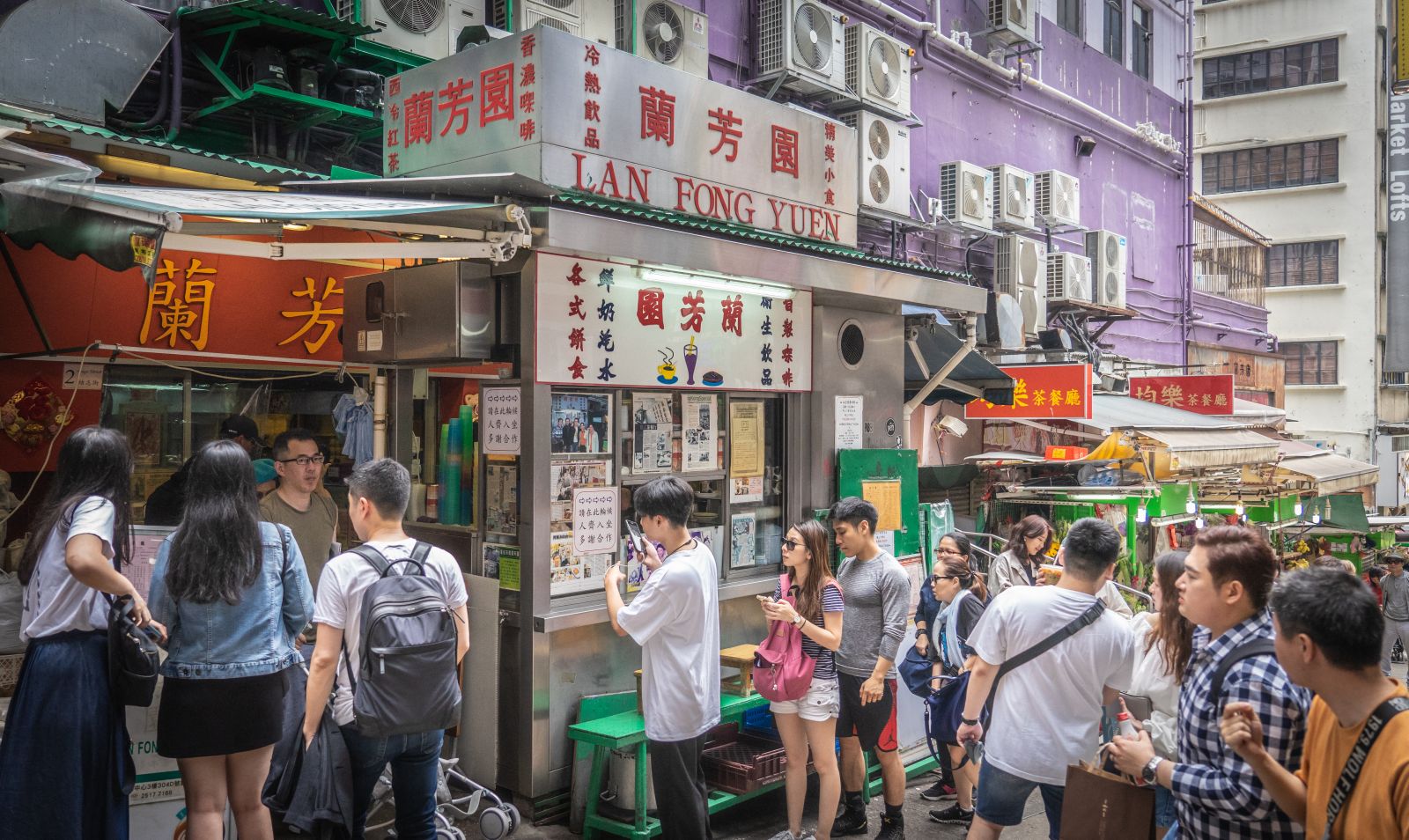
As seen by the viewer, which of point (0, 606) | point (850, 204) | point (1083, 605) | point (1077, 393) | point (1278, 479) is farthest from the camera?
point (1278, 479)

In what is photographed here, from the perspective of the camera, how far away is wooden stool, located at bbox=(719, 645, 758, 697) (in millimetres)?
6688

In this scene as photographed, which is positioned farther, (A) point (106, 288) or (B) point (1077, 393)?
(B) point (1077, 393)

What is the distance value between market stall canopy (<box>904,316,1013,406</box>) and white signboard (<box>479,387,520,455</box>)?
14.7 ft

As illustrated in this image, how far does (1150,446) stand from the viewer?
12.3 metres

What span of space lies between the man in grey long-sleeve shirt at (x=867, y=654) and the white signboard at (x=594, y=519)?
1399 mm

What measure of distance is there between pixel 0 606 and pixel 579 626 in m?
3.37

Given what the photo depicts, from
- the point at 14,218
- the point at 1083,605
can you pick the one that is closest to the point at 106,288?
the point at 14,218

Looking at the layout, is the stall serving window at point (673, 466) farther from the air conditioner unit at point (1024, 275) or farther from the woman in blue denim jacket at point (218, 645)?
the air conditioner unit at point (1024, 275)

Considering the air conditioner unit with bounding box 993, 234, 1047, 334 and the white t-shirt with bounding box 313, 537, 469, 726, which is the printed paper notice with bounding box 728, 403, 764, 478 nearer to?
the white t-shirt with bounding box 313, 537, 469, 726

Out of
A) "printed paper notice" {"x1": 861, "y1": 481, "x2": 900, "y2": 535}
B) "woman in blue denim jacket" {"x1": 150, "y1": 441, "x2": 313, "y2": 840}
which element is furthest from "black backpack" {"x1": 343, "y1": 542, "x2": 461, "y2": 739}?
"printed paper notice" {"x1": 861, "y1": 481, "x2": 900, "y2": 535}

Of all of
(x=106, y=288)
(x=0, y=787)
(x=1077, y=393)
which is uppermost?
(x=106, y=288)

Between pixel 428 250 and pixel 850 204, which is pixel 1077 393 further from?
pixel 428 250

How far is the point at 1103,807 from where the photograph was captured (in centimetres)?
410

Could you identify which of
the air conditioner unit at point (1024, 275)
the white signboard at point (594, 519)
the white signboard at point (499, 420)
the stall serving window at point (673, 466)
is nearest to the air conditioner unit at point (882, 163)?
the air conditioner unit at point (1024, 275)
